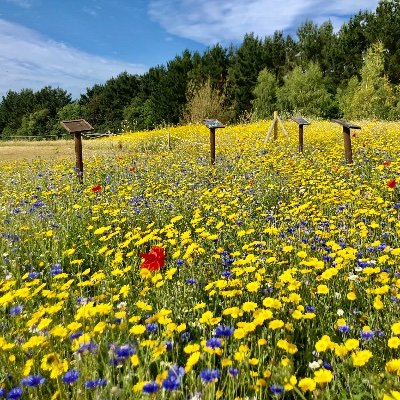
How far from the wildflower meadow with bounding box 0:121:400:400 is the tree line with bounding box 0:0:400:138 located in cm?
2283

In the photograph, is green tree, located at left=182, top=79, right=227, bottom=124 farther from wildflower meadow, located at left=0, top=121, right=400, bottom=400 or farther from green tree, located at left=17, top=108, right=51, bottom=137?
green tree, located at left=17, top=108, right=51, bottom=137

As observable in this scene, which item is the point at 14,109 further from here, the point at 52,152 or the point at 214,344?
the point at 214,344

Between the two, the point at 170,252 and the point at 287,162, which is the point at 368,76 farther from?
the point at 170,252

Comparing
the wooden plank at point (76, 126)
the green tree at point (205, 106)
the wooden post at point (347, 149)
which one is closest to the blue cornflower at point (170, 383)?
the wooden post at point (347, 149)

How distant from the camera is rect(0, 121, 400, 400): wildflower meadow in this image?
1.80 metres

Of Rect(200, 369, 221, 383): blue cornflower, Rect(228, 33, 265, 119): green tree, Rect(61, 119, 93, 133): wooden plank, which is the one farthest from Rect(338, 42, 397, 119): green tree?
Rect(200, 369, 221, 383): blue cornflower

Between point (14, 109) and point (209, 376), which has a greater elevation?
point (14, 109)

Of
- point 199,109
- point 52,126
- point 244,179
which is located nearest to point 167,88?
point 199,109

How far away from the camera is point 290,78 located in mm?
41750

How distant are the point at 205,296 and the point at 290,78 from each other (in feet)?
137

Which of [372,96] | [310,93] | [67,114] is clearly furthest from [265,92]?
[67,114]

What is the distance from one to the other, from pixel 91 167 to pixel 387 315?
766 centimetres

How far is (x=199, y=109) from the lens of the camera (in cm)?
2731

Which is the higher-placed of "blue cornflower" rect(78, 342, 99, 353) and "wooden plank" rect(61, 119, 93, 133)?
"wooden plank" rect(61, 119, 93, 133)
